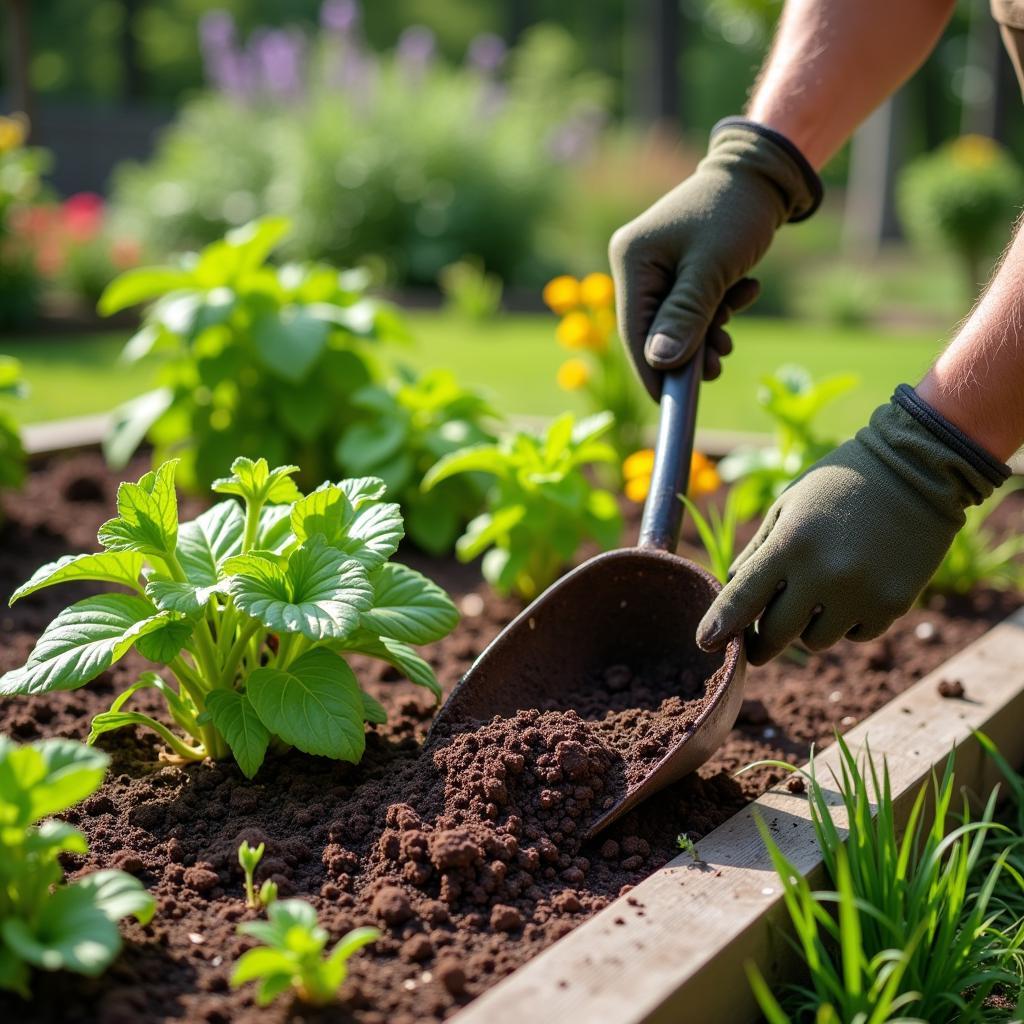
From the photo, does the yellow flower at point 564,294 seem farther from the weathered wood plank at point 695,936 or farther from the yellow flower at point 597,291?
the weathered wood plank at point 695,936

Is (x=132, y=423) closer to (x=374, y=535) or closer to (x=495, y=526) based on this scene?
(x=495, y=526)

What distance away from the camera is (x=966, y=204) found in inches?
440

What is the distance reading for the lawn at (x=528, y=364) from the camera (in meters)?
4.92

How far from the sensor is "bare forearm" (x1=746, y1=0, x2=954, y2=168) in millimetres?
2361

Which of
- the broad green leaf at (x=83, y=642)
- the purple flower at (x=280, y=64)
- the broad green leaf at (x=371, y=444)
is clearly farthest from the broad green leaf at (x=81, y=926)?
the purple flower at (x=280, y=64)

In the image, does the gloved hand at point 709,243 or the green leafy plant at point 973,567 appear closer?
the gloved hand at point 709,243

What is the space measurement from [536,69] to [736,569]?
77.2ft

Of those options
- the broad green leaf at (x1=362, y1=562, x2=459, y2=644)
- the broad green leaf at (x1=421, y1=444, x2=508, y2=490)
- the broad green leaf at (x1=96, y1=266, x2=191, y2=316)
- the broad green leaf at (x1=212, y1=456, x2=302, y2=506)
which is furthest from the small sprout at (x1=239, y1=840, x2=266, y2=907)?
the broad green leaf at (x1=96, y1=266, x2=191, y2=316)

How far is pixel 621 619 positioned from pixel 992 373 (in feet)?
2.44

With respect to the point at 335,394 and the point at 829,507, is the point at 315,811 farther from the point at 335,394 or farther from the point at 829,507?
the point at 335,394

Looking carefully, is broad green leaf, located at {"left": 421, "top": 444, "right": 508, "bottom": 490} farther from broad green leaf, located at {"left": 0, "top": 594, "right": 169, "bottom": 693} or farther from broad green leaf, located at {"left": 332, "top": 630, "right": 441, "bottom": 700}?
broad green leaf, located at {"left": 0, "top": 594, "right": 169, "bottom": 693}

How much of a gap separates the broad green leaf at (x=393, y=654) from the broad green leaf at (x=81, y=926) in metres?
0.59

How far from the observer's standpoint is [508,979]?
53.2 inches

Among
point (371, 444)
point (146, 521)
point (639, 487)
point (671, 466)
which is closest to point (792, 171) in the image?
point (671, 466)
